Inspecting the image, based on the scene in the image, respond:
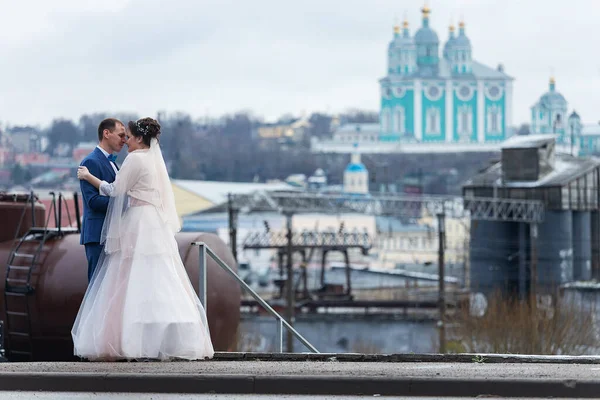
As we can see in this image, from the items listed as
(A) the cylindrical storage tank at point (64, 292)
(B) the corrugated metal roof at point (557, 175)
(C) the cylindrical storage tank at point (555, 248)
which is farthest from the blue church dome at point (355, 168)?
(A) the cylindrical storage tank at point (64, 292)

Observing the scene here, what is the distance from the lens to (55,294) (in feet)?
45.4

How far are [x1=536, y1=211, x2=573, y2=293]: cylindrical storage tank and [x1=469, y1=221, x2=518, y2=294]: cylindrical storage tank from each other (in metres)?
1.13

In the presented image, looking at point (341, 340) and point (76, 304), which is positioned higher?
point (76, 304)

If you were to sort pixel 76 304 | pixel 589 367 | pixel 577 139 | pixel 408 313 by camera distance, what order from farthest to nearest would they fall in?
pixel 577 139, pixel 408 313, pixel 76 304, pixel 589 367

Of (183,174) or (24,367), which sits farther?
(183,174)

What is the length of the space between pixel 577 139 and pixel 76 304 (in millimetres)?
157111

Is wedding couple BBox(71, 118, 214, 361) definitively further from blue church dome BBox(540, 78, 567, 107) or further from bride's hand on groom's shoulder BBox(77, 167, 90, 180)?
blue church dome BBox(540, 78, 567, 107)

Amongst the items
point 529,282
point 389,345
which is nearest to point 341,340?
point 389,345

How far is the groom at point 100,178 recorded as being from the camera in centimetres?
1152

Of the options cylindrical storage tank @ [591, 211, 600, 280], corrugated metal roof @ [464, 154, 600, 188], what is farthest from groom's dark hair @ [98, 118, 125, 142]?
cylindrical storage tank @ [591, 211, 600, 280]

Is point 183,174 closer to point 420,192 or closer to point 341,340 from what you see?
point 420,192

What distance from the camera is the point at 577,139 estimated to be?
16712cm

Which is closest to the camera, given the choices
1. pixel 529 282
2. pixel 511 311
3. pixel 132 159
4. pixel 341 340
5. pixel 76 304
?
pixel 132 159

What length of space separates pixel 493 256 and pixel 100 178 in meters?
49.6
